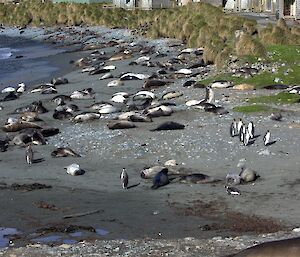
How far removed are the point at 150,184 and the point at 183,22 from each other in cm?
3130

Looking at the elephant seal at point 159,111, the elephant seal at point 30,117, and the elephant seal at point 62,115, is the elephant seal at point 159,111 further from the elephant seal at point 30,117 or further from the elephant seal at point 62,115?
the elephant seal at point 30,117

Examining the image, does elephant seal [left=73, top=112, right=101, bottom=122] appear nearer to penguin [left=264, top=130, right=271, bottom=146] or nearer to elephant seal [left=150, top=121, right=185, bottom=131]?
elephant seal [left=150, top=121, right=185, bottom=131]

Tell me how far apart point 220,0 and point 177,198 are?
5314cm

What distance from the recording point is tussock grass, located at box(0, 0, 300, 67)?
96.9ft

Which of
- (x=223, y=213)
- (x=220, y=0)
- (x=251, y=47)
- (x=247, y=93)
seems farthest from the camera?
(x=220, y=0)

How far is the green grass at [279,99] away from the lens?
19.6 meters

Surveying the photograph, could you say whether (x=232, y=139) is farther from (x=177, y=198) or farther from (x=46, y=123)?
(x=46, y=123)

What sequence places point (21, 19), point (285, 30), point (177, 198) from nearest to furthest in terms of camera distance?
point (177, 198) → point (285, 30) → point (21, 19)

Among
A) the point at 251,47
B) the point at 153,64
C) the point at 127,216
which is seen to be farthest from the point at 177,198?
the point at 153,64

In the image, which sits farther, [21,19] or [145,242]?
[21,19]

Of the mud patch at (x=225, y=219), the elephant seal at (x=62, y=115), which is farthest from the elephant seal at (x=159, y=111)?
the mud patch at (x=225, y=219)

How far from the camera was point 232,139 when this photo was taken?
51.8 feet

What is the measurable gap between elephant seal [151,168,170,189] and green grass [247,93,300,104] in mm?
7100

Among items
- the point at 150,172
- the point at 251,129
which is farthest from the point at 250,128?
the point at 150,172
